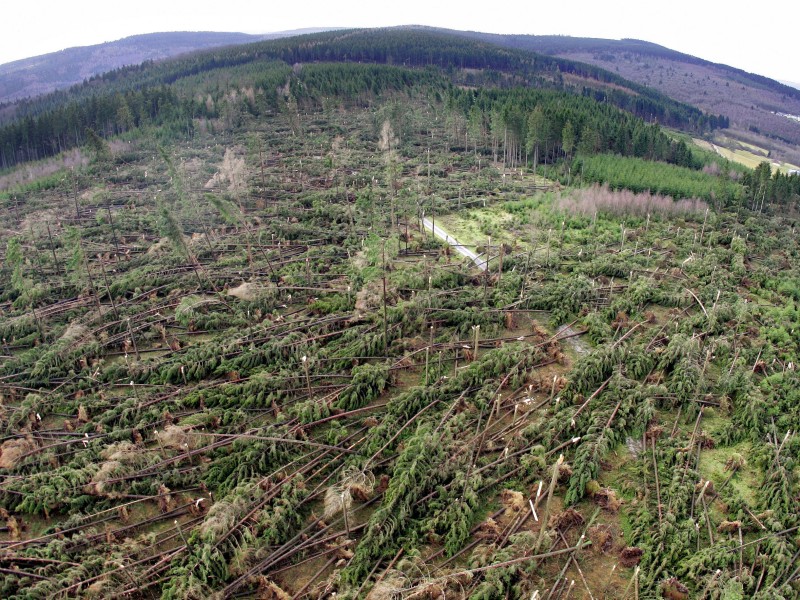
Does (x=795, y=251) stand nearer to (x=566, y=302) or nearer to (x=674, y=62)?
(x=566, y=302)

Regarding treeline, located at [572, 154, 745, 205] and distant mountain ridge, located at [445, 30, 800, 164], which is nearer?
treeline, located at [572, 154, 745, 205]

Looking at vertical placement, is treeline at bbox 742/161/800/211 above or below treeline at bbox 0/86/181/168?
below

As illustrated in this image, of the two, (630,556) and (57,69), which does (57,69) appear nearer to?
(57,69)

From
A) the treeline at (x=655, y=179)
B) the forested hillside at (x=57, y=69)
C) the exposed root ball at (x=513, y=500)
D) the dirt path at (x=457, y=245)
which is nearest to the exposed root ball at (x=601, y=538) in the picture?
the exposed root ball at (x=513, y=500)

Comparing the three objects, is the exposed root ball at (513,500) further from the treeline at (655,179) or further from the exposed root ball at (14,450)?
the treeline at (655,179)

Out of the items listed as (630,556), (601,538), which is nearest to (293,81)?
(601,538)

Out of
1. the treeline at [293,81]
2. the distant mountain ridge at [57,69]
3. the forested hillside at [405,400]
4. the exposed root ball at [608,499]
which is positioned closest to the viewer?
the forested hillside at [405,400]

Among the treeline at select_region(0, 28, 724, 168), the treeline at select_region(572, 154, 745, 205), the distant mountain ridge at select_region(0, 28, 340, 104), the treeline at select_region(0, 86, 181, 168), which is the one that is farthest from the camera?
the distant mountain ridge at select_region(0, 28, 340, 104)

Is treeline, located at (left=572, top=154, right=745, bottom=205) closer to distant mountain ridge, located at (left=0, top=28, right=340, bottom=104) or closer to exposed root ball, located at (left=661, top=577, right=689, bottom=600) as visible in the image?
exposed root ball, located at (left=661, top=577, right=689, bottom=600)

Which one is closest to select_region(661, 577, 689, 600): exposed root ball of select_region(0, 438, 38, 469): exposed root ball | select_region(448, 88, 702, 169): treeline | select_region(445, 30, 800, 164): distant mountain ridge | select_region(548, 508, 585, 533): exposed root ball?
select_region(548, 508, 585, 533): exposed root ball
